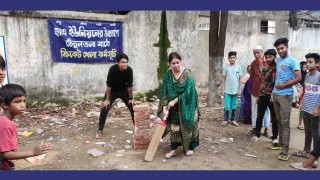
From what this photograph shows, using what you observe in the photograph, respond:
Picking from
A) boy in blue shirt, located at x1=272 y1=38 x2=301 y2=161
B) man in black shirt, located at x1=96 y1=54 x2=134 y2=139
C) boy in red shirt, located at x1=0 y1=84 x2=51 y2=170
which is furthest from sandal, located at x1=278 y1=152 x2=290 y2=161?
boy in red shirt, located at x1=0 y1=84 x2=51 y2=170

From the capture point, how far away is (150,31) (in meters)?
8.70

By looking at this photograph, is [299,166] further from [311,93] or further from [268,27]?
[268,27]

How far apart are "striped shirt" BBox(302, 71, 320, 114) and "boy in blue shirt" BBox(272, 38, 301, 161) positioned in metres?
0.22

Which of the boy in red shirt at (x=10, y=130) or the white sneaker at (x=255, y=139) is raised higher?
the boy in red shirt at (x=10, y=130)

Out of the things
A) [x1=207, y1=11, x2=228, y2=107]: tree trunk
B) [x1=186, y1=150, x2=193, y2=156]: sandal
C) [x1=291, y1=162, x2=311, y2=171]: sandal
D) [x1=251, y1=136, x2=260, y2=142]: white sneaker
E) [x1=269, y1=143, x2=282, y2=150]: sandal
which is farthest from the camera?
[x1=207, y1=11, x2=228, y2=107]: tree trunk

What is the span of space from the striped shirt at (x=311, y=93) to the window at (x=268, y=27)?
777 cm

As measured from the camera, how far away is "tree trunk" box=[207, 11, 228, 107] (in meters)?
7.38

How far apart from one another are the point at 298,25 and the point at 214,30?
259 inches

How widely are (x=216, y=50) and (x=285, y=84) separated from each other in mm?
3381

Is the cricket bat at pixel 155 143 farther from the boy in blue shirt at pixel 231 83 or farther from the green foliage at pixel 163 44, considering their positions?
the green foliage at pixel 163 44

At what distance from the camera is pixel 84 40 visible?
7.88m

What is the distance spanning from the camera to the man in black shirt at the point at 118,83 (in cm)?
513

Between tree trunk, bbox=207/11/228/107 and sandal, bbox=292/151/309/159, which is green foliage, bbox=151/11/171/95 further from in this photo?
sandal, bbox=292/151/309/159

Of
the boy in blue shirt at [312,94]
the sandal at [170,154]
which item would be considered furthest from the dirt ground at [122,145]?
the boy in blue shirt at [312,94]
